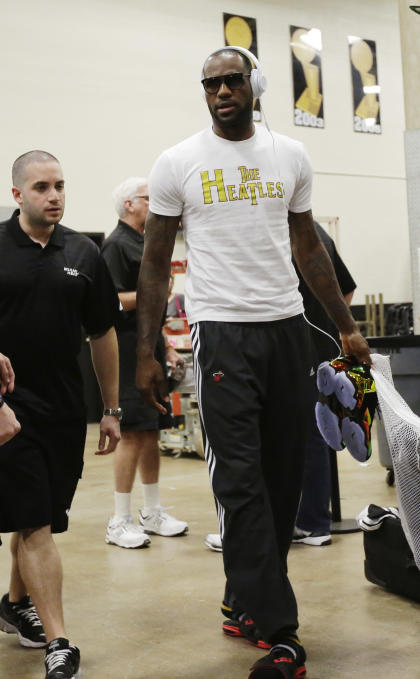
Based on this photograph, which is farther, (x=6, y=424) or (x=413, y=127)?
(x=413, y=127)

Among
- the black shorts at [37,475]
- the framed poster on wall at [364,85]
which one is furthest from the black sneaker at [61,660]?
the framed poster on wall at [364,85]

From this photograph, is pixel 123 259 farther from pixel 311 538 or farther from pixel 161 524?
pixel 311 538

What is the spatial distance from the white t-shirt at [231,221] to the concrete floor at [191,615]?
3.37ft

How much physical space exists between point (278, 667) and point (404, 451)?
725 millimetres

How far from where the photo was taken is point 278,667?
2.34m

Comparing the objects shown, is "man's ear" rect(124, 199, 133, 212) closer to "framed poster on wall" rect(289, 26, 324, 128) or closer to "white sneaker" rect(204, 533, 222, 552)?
"white sneaker" rect(204, 533, 222, 552)

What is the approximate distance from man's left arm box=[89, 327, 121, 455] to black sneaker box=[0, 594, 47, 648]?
58 centimetres

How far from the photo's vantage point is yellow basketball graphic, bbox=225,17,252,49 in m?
12.4

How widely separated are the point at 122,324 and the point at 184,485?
2.06m

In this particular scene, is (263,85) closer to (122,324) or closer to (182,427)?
(122,324)

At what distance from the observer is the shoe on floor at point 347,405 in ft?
8.91

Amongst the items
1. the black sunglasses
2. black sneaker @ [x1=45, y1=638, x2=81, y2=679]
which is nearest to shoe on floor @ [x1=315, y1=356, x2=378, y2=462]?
the black sunglasses

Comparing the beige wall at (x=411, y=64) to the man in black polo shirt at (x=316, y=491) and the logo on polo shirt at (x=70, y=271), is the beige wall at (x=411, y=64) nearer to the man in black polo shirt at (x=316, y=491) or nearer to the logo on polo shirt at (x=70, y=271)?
the man in black polo shirt at (x=316, y=491)

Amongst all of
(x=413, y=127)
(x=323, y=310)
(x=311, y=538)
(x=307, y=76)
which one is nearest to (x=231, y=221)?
(x=323, y=310)
